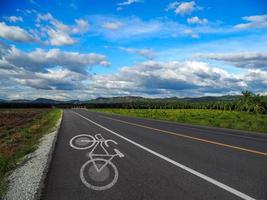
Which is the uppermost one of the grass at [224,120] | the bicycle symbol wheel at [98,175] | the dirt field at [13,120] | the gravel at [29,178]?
the grass at [224,120]

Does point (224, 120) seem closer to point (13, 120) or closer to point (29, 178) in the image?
point (13, 120)

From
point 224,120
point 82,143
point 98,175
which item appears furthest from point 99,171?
point 224,120

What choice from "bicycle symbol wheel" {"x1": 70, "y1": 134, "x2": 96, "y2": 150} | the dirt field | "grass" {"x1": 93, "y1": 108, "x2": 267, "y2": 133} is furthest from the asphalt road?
the dirt field

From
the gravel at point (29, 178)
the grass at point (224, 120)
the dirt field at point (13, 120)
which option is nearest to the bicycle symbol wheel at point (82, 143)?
the gravel at point (29, 178)

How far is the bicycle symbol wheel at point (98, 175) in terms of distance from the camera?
20.4 feet

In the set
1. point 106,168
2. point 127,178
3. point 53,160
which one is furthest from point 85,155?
point 127,178

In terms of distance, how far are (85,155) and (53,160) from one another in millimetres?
→ 1051

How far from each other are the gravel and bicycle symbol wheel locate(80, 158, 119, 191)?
0.92 m

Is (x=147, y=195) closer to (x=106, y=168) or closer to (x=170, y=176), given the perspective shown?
(x=170, y=176)

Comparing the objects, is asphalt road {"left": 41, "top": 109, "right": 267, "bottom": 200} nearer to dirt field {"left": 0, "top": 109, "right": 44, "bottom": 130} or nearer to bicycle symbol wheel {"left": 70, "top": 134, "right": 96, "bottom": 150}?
bicycle symbol wheel {"left": 70, "top": 134, "right": 96, "bottom": 150}

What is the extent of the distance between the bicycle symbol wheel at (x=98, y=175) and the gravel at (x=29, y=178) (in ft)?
3.03

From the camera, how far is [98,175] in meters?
7.03

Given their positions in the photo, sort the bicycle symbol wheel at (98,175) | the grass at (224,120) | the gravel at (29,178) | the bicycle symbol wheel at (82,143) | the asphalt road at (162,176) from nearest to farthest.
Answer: the asphalt road at (162,176) < the gravel at (29,178) < the bicycle symbol wheel at (98,175) < the bicycle symbol wheel at (82,143) < the grass at (224,120)

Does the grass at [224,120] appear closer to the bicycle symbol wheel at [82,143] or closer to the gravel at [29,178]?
the bicycle symbol wheel at [82,143]
